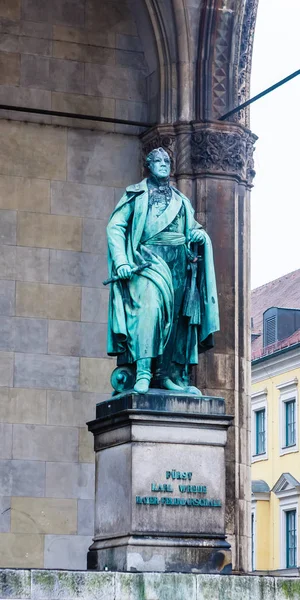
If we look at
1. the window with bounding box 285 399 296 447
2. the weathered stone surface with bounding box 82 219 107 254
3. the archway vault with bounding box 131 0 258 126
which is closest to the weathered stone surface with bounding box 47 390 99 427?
the weathered stone surface with bounding box 82 219 107 254

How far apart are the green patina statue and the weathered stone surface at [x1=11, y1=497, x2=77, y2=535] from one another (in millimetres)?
4921

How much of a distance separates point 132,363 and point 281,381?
41.2m

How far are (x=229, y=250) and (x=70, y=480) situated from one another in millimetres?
3667

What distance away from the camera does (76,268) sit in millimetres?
23359

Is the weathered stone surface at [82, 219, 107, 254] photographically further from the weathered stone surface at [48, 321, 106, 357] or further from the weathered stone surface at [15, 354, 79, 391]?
the weathered stone surface at [15, 354, 79, 391]

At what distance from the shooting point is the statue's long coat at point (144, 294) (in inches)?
695

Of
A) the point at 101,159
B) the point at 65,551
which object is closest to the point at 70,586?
the point at 65,551

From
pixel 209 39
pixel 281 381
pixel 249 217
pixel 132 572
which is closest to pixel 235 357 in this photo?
pixel 249 217

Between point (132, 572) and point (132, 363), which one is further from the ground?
point (132, 363)

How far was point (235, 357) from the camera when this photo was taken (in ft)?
74.5

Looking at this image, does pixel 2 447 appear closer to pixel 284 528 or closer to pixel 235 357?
pixel 235 357

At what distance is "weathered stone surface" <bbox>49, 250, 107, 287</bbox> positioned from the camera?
23.3 m

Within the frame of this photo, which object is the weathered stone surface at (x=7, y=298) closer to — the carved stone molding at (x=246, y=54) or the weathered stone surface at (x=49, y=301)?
the weathered stone surface at (x=49, y=301)

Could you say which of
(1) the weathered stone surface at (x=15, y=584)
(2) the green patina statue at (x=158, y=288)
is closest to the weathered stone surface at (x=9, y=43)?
(2) the green patina statue at (x=158, y=288)
